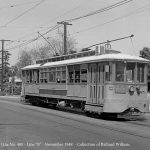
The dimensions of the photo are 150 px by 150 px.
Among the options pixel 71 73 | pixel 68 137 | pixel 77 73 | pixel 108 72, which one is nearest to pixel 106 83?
pixel 108 72

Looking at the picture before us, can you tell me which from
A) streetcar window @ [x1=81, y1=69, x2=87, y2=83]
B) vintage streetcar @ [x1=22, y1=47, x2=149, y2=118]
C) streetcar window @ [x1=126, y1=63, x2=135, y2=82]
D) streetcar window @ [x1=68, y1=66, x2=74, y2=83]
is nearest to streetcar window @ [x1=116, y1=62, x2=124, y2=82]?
vintage streetcar @ [x1=22, y1=47, x2=149, y2=118]

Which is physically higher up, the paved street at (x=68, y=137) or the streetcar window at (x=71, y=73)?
the streetcar window at (x=71, y=73)

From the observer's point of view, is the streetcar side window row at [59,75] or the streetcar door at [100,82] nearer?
the streetcar door at [100,82]

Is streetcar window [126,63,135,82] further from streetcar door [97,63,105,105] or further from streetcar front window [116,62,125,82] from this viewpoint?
streetcar door [97,63,105,105]

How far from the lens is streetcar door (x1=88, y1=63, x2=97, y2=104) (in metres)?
18.7

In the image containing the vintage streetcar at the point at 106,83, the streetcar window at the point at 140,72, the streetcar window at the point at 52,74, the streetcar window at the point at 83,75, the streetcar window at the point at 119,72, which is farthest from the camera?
the streetcar window at the point at 52,74

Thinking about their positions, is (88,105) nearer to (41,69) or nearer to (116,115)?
(116,115)

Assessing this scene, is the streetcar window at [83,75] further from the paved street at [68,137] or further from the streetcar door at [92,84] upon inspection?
the paved street at [68,137]

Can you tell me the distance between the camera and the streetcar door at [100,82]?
1809 cm

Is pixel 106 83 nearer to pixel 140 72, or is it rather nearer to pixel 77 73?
pixel 140 72

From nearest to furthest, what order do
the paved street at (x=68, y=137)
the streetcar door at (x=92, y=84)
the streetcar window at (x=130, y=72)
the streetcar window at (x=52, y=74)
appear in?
the paved street at (x=68, y=137) → the streetcar window at (x=130, y=72) → the streetcar door at (x=92, y=84) → the streetcar window at (x=52, y=74)

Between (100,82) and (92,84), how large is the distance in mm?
711

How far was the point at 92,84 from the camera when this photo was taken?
1897cm

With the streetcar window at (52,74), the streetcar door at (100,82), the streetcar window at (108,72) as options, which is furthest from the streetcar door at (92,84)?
the streetcar window at (52,74)
